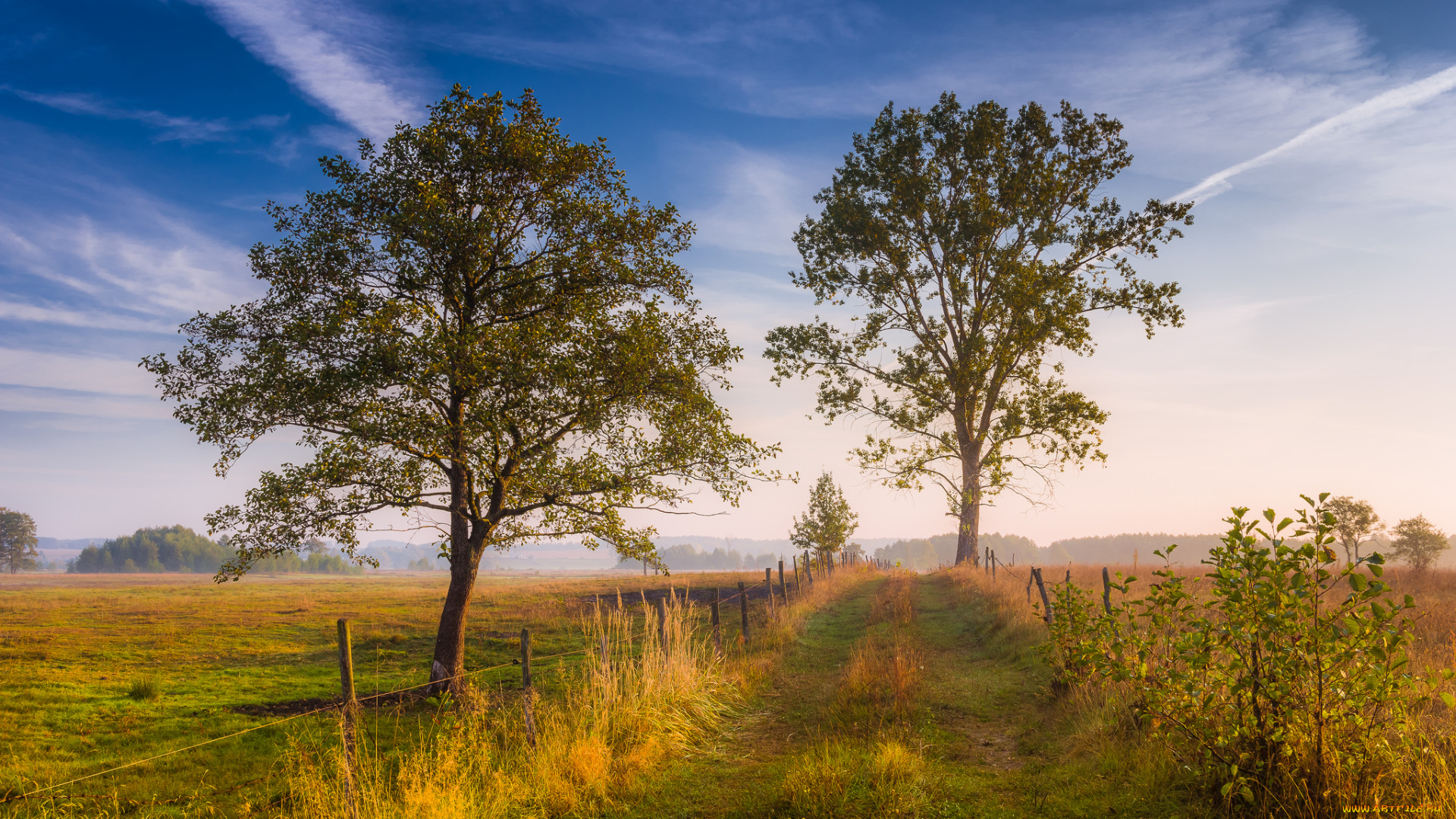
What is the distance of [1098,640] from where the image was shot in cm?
709

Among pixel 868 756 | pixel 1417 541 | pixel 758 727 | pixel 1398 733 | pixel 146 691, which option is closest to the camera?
pixel 1398 733

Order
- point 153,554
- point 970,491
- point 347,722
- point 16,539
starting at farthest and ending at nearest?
point 153,554, point 16,539, point 970,491, point 347,722

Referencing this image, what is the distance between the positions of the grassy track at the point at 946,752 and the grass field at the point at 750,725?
34mm

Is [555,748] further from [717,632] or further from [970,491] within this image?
[970,491]

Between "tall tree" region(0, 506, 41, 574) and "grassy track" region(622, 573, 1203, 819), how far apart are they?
566ft

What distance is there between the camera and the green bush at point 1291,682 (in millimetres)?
4758

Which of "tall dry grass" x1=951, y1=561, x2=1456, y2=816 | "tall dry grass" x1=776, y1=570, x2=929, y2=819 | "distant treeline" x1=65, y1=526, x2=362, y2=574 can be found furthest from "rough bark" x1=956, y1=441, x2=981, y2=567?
"distant treeline" x1=65, y1=526, x2=362, y2=574

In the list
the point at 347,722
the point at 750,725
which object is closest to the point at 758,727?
Result: the point at 750,725

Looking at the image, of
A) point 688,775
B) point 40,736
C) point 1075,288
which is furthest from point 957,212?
point 40,736

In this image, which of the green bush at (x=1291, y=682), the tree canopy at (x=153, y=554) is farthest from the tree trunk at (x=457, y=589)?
the tree canopy at (x=153, y=554)

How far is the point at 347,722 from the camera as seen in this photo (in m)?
6.71

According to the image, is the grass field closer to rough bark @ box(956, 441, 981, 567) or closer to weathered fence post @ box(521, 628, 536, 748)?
weathered fence post @ box(521, 628, 536, 748)

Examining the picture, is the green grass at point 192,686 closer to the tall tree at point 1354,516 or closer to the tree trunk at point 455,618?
the tree trunk at point 455,618

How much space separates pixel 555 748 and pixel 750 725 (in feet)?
11.2
